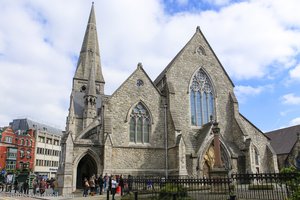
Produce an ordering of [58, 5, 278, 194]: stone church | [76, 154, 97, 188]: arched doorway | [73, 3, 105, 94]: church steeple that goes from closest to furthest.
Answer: [58, 5, 278, 194]: stone church, [76, 154, 97, 188]: arched doorway, [73, 3, 105, 94]: church steeple

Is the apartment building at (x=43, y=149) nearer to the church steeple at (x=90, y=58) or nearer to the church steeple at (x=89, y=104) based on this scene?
the church steeple at (x=90, y=58)

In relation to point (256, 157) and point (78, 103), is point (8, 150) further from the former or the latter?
point (256, 157)

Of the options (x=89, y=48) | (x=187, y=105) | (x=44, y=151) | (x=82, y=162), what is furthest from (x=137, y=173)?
(x=44, y=151)

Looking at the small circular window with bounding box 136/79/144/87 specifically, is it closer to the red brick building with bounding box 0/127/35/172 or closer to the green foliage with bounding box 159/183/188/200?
the green foliage with bounding box 159/183/188/200

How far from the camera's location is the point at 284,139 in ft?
139

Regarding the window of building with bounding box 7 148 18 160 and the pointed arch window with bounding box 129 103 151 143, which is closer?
the pointed arch window with bounding box 129 103 151 143

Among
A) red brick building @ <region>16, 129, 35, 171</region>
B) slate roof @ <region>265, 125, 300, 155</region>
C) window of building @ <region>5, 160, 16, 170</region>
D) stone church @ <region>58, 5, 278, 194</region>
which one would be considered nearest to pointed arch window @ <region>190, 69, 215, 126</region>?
stone church @ <region>58, 5, 278, 194</region>

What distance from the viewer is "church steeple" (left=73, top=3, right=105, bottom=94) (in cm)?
4777

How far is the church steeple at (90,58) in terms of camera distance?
47772 millimetres

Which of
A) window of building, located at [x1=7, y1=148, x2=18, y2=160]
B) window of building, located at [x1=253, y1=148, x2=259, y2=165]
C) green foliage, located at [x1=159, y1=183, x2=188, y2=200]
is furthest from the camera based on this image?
window of building, located at [x1=7, y1=148, x2=18, y2=160]

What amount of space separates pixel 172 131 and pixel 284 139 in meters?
28.0

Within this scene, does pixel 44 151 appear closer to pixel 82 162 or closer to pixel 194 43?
pixel 82 162

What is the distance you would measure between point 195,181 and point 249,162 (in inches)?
551

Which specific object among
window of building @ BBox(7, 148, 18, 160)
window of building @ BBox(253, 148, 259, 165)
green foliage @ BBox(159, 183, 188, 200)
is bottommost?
green foliage @ BBox(159, 183, 188, 200)
